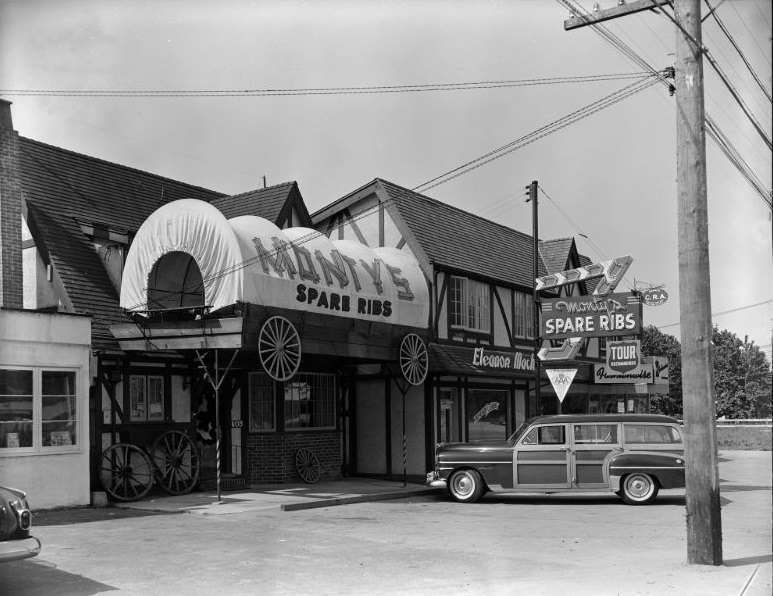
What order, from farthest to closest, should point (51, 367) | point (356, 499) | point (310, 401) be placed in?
point (310, 401) < point (356, 499) < point (51, 367)

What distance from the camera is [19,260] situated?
1720 cm

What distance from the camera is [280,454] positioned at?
21.5 meters

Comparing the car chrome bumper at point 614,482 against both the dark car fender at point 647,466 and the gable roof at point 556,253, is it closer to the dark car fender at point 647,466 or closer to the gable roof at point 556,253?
the dark car fender at point 647,466

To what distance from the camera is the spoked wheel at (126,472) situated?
17.4 metres

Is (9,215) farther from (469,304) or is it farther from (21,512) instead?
(469,304)

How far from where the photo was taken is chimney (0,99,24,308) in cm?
1691

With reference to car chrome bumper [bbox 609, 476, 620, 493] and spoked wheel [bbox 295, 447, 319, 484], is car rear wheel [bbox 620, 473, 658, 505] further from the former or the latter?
spoked wheel [bbox 295, 447, 319, 484]

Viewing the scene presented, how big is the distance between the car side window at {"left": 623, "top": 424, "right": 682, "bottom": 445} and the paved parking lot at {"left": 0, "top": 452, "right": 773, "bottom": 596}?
136 centimetres

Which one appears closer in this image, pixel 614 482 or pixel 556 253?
pixel 614 482

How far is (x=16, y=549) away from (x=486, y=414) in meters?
19.8

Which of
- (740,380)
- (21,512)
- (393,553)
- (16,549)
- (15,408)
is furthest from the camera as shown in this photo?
(740,380)

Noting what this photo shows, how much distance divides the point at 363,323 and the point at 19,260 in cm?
751

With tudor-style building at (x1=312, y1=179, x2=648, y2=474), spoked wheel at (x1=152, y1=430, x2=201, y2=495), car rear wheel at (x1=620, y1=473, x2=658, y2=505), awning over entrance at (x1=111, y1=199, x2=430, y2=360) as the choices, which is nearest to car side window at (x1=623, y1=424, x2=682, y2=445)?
car rear wheel at (x1=620, y1=473, x2=658, y2=505)

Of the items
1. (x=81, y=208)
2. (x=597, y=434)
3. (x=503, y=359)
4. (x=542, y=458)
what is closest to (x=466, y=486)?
(x=542, y=458)
